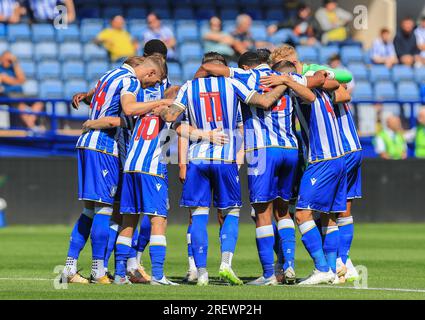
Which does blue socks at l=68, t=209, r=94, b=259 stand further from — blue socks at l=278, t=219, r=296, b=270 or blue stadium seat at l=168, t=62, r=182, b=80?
blue stadium seat at l=168, t=62, r=182, b=80

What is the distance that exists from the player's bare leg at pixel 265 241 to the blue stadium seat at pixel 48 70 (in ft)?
43.8

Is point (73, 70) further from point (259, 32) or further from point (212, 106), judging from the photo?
point (212, 106)

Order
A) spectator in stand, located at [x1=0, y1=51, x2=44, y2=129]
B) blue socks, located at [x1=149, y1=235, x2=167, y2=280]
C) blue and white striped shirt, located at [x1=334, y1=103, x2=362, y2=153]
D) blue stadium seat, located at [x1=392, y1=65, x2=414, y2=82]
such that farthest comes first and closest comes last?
blue stadium seat, located at [x1=392, y1=65, x2=414, y2=82], spectator in stand, located at [x1=0, y1=51, x2=44, y2=129], blue and white striped shirt, located at [x1=334, y1=103, x2=362, y2=153], blue socks, located at [x1=149, y1=235, x2=167, y2=280]

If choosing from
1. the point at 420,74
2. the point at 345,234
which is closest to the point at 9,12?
the point at 420,74

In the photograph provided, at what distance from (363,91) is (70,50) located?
633 centimetres

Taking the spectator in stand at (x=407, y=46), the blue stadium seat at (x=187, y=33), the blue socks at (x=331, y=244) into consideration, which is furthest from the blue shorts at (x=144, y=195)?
the spectator in stand at (x=407, y=46)

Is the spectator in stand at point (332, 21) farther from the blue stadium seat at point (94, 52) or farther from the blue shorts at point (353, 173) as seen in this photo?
the blue shorts at point (353, 173)

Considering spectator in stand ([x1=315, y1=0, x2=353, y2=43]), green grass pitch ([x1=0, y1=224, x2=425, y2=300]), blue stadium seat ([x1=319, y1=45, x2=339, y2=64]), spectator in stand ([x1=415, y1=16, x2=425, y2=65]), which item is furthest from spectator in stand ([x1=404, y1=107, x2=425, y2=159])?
spectator in stand ([x1=315, y1=0, x2=353, y2=43])

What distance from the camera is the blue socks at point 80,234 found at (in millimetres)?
11312

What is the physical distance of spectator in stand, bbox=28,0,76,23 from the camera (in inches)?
987

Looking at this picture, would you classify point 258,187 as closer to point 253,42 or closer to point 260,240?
point 260,240

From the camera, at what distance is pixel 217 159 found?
10859 mm

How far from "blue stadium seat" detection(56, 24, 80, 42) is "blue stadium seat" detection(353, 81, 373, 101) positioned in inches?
239

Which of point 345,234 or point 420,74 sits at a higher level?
point 420,74
